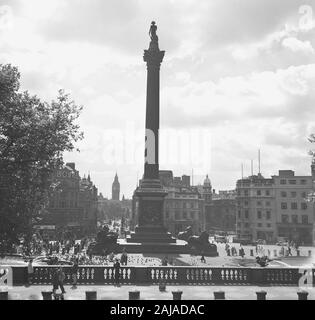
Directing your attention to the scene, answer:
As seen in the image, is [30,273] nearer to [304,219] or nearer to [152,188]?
[152,188]

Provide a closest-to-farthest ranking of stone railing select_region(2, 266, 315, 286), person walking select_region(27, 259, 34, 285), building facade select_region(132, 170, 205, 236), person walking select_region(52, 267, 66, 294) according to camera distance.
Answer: person walking select_region(52, 267, 66, 294) → person walking select_region(27, 259, 34, 285) → stone railing select_region(2, 266, 315, 286) → building facade select_region(132, 170, 205, 236)

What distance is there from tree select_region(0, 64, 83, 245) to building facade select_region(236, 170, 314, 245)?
70327 mm

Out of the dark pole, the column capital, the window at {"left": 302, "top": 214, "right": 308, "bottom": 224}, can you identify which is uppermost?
the column capital

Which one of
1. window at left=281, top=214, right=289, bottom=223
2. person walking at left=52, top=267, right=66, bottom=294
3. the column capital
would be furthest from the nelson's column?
window at left=281, top=214, right=289, bottom=223

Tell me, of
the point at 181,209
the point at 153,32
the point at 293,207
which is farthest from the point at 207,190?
the point at 153,32

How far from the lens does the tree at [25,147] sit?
2095cm

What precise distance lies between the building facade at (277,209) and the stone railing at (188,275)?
64588 mm

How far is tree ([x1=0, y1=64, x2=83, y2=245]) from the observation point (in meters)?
21.0

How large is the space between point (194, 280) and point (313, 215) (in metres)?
73.0

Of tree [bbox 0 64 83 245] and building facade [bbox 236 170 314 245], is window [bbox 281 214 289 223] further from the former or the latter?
tree [bbox 0 64 83 245]

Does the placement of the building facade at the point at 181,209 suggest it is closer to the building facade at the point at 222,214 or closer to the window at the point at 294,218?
the building facade at the point at 222,214

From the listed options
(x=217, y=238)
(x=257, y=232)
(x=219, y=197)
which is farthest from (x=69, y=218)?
(x=219, y=197)

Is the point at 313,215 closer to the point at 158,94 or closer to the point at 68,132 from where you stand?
the point at 158,94
